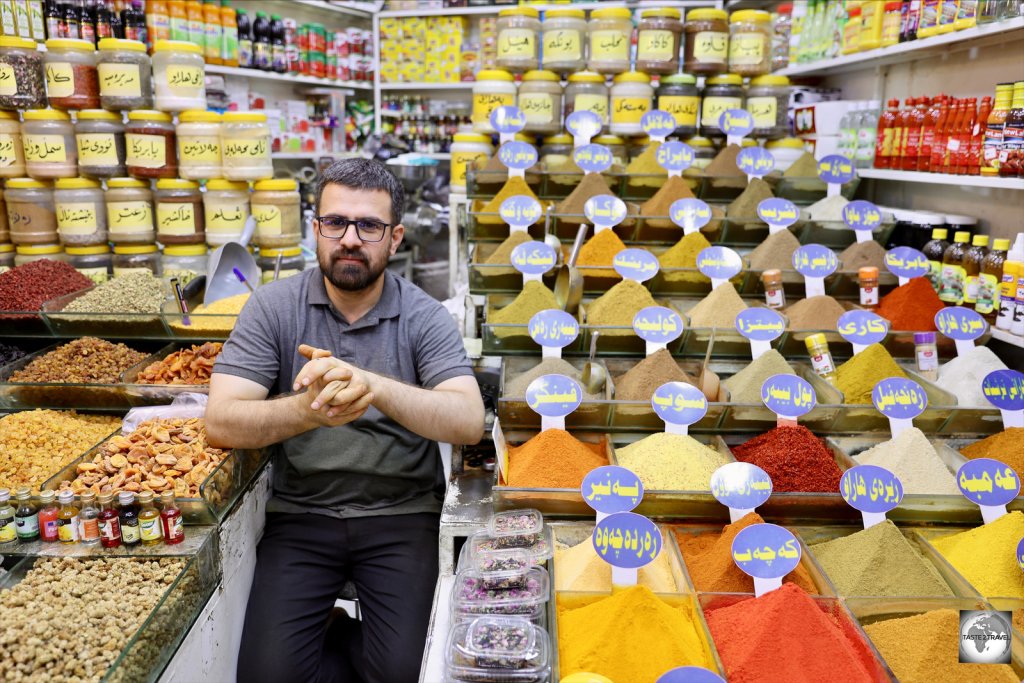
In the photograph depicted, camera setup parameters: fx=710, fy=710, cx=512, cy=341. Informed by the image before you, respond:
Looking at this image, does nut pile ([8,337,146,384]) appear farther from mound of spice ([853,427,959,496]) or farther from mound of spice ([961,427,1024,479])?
mound of spice ([961,427,1024,479])

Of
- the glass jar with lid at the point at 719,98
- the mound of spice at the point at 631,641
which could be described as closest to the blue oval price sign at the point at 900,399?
the mound of spice at the point at 631,641

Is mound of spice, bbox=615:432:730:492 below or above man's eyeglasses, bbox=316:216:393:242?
below

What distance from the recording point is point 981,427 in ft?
4.91

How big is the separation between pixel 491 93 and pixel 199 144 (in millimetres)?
965

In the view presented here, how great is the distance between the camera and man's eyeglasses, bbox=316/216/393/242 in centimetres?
145

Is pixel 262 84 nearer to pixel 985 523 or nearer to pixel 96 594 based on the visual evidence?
pixel 96 594

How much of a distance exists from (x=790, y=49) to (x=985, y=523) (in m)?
2.34

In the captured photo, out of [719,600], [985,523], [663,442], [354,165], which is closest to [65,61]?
[354,165]

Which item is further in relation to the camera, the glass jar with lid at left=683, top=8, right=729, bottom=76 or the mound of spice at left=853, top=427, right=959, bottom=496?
the glass jar with lid at left=683, top=8, right=729, bottom=76

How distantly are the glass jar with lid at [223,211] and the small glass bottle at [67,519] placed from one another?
1165mm

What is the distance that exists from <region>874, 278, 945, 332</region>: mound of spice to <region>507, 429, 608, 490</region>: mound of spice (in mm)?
908

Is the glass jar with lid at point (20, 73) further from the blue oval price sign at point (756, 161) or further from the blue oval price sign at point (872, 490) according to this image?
the blue oval price sign at point (872, 490)

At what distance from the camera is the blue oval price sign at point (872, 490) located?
1.19 meters

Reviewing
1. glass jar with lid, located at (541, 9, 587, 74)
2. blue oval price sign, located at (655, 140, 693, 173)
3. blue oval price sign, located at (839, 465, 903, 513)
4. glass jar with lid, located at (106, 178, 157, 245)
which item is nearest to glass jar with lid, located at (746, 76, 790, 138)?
blue oval price sign, located at (655, 140, 693, 173)
